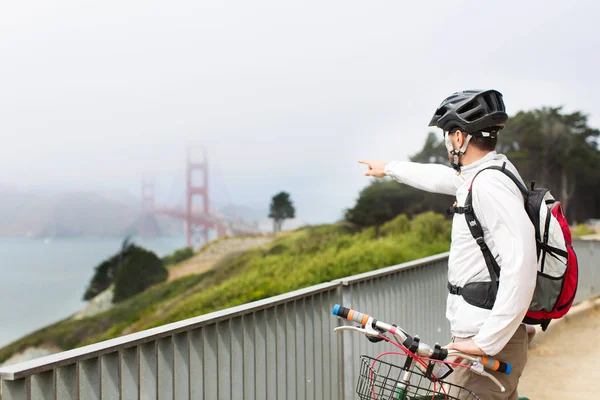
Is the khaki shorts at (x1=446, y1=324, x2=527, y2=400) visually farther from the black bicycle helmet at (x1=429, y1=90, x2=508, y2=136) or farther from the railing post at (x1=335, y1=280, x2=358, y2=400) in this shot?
the railing post at (x1=335, y1=280, x2=358, y2=400)

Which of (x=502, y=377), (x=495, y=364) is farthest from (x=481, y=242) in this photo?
(x=502, y=377)

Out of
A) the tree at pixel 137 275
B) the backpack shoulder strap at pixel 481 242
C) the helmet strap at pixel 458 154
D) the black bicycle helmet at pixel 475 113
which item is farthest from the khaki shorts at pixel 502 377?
the tree at pixel 137 275

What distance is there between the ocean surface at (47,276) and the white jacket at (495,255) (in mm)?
41229

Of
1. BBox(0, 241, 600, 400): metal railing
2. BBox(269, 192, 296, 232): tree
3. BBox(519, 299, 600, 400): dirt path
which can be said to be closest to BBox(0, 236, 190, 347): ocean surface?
BBox(269, 192, 296, 232): tree

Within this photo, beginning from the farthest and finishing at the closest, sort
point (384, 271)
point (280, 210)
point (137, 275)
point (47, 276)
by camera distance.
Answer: point (47, 276), point (280, 210), point (137, 275), point (384, 271)

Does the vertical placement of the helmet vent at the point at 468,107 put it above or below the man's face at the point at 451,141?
above

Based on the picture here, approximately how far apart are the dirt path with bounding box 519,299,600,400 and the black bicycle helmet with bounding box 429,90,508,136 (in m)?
4.27

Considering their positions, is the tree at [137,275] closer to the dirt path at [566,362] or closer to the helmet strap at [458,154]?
the dirt path at [566,362]

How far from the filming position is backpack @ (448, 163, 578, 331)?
238cm

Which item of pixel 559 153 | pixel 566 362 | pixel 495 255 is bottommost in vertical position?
pixel 559 153

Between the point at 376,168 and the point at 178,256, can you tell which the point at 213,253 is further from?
the point at 376,168

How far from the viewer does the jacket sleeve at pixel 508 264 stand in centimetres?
227

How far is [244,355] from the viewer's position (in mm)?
3070

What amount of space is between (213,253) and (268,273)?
16007 mm
